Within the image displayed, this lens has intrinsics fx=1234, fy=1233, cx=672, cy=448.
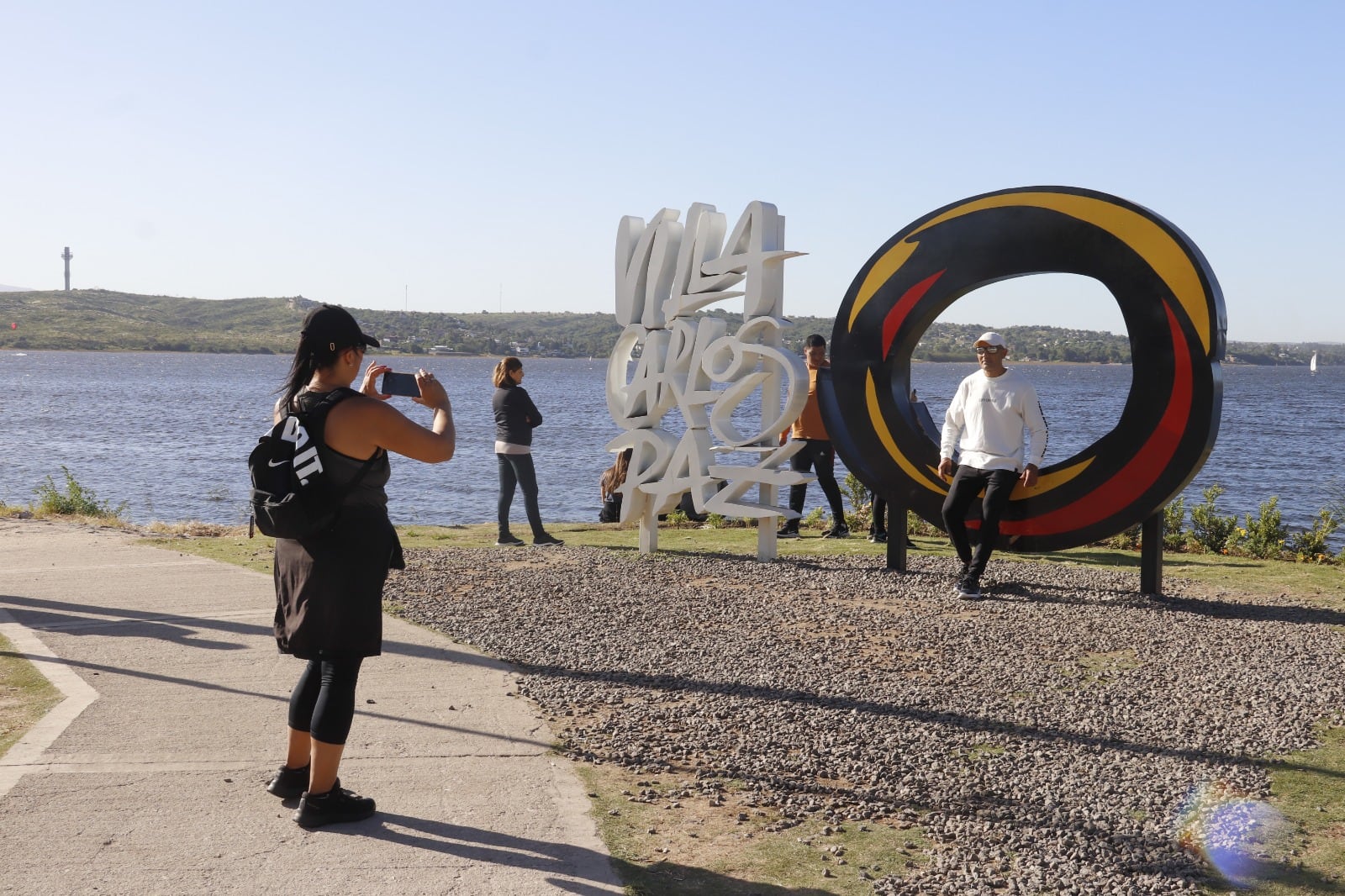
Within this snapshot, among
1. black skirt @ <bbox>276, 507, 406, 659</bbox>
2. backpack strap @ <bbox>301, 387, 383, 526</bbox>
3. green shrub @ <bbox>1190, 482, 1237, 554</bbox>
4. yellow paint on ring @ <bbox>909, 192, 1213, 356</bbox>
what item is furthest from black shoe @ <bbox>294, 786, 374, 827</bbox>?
green shrub @ <bbox>1190, 482, 1237, 554</bbox>

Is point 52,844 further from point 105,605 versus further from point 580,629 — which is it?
point 105,605

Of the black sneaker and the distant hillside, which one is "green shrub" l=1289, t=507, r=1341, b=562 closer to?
the black sneaker

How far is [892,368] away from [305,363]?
21.5ft

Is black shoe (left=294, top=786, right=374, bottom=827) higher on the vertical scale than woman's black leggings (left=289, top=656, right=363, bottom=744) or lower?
lower

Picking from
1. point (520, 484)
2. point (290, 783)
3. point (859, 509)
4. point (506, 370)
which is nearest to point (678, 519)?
point (859, 509)

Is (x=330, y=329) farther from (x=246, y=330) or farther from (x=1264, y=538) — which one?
(x=246, y=330)

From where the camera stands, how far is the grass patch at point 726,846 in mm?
3896

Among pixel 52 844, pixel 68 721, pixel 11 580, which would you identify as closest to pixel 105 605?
pixel 11 580

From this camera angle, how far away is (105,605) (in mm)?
8320

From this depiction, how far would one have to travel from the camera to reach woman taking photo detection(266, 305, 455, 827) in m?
4.10

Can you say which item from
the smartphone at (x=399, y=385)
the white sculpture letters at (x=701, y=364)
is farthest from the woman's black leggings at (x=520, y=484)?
the smartphone at (x=399, y=385)

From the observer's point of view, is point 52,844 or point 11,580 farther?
point 11,580

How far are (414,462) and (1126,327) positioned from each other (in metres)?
33.9

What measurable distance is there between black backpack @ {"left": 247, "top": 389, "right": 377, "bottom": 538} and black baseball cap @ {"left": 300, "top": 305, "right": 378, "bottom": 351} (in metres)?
0.18
